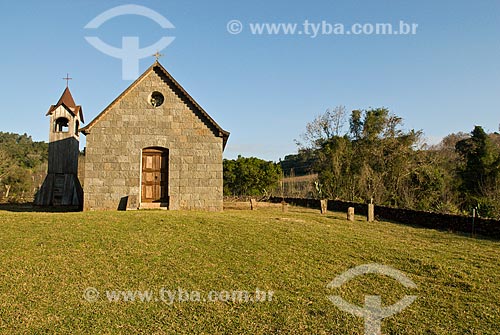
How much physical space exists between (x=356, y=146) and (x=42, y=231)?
34587 mm

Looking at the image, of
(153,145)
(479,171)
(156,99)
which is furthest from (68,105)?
(479,171)

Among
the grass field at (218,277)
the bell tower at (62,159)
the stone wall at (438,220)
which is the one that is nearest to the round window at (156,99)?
the grass field at (218,277)

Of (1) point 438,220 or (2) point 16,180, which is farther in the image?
(2) point 16,180

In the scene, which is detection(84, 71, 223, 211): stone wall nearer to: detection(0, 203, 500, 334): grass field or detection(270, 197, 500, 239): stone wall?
detection(0, 203, 500, 334): grass field

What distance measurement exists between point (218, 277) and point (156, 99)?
11699 millimetres

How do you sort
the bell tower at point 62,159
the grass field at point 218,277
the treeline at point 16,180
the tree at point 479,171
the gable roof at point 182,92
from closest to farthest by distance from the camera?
the grass field at point 218,277
the gable roof at point 182,92
the bell tower at point 62,159
the tree at point 479,171
the treeline at point 16,180

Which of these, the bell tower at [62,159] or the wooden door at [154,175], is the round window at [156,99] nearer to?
the wooden door at [154,175]

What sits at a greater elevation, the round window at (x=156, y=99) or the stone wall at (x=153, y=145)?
the round window at (x=156, y=99)

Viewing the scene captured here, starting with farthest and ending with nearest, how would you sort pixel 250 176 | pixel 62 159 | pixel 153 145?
pixel 250 176 < pixel 62 159 < pixel 153 145

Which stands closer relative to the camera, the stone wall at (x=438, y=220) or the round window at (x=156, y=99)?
the stone wall at (x=438, y=220)

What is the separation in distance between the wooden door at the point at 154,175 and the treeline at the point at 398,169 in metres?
17.2

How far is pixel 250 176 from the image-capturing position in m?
44.5

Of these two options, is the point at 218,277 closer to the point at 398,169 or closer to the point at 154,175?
the point at 154,175

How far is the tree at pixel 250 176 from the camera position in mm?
44469
